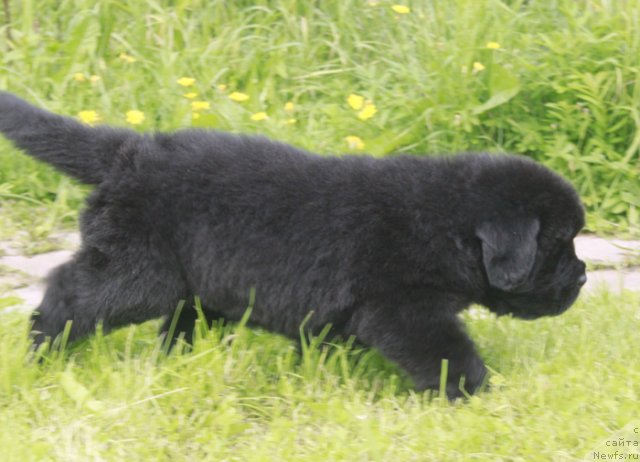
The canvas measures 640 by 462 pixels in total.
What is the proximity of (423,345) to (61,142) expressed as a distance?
1516 millimetres

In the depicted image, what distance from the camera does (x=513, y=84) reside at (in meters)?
5.47

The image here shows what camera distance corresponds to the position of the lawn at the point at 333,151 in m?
3.23

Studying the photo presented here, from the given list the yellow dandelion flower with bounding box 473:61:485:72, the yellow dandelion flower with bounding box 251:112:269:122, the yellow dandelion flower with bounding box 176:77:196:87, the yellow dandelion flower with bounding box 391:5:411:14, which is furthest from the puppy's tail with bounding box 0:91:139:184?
the yellow dandelion flower with bounding box 391:5:411:14

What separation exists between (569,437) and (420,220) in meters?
0.95

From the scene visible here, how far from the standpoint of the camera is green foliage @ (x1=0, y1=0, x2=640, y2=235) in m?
5.46

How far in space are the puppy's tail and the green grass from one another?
0.63 m

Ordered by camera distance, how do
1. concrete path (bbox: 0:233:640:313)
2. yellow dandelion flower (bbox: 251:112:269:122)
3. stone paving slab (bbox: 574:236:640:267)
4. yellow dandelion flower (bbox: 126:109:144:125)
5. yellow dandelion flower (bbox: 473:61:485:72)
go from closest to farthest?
concrete path (bbox: 0:233:640:313)
stone paving slab (bbox: 574:236:640:267)
yellow dandelion flower (bbox: 126:109:144:125)
yellow dandelion flower (bbox: 251:112:269:122)
yellow dandelion flower (bbox: 473:61:485:72)

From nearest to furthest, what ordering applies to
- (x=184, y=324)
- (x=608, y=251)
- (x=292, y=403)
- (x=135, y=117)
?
(x=292, y=403)
(x=184, y=324)
(x=608, y=251)
(x=135, y=117)

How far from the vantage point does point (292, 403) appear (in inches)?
138

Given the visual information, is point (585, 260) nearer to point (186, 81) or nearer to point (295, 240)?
point (295, 240)

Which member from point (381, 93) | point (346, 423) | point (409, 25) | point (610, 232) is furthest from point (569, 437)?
point (409, 25)

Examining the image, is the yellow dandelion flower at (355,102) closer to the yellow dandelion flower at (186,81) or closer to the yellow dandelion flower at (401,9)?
the yellow dandelion flower at (401,9)

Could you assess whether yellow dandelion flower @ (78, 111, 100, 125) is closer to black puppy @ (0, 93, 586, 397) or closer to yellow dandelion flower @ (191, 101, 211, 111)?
yellow dandelion flower @ (191, 101, 211, 111)

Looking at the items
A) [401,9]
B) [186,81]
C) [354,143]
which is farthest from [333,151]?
[401,9]
